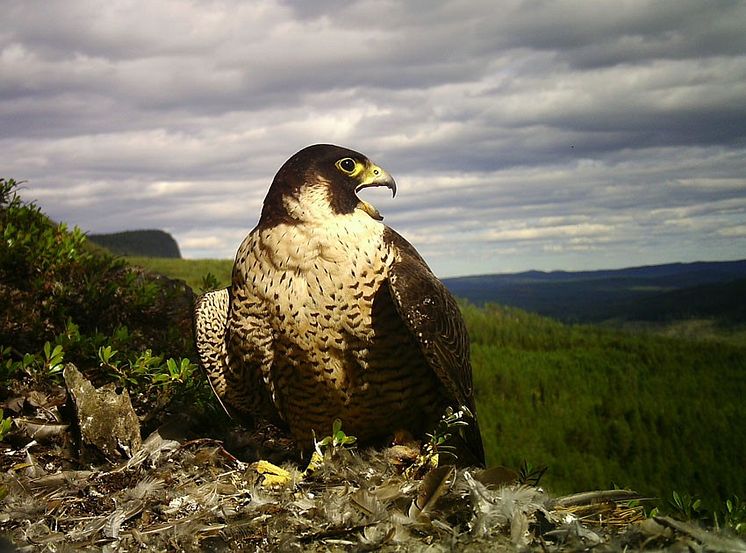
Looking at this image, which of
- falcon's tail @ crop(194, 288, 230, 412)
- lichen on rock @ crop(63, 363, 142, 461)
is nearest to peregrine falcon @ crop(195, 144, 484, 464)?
falcon's tail @ crop(194, 288, 230, 412)

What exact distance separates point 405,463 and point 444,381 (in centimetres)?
39

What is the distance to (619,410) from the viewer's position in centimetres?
547

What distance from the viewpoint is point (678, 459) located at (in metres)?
5.08

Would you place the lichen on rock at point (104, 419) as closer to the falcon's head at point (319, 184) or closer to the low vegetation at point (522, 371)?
the low vegetation at point (522, 371)

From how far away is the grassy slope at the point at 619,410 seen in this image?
5.02m

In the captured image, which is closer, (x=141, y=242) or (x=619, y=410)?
(x=619, y=410)

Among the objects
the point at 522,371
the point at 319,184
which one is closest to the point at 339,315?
the point at 319,184

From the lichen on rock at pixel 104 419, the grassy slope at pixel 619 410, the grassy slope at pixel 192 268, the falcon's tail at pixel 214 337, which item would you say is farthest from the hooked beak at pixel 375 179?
the grassy slope at pixel 192 268

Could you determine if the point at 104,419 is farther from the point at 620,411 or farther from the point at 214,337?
the point at 620,411

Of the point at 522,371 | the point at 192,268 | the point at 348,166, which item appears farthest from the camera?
the point at 192,268

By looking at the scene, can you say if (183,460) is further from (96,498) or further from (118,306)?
(118,306)

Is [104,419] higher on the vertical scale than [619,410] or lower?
higher

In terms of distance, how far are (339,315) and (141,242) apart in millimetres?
11852

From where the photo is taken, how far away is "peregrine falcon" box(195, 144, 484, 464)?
8.89ft
